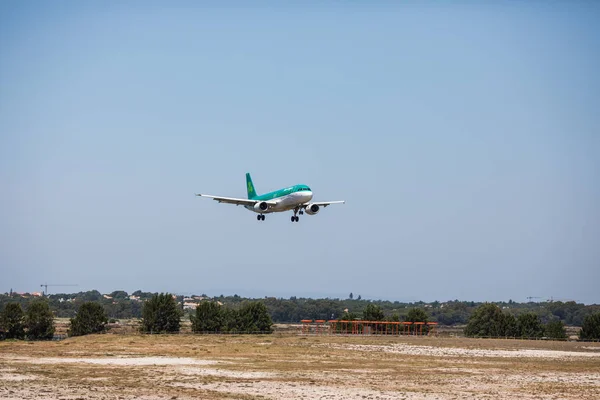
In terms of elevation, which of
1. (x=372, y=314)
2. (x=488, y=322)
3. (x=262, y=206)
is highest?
(x=262, y=206)

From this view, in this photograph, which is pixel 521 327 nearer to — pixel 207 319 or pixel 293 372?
pixel 207 319

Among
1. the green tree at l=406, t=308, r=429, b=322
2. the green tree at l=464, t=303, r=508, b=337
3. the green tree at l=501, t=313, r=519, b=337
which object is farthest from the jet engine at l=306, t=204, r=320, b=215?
the green tree at l=464, t=303, r=508, b=337

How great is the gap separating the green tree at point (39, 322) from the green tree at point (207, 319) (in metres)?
20.2

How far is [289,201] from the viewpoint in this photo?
8238 cm

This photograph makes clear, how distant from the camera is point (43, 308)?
11838 centimetres

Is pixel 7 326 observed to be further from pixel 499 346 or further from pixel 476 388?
pixel 476 388

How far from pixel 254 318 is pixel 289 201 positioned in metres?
47.4

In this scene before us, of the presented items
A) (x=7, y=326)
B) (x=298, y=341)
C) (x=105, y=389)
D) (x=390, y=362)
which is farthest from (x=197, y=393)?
(x=7, y=326)

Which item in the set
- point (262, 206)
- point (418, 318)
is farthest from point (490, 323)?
point (262, 206)

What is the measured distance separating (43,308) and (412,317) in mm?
54557

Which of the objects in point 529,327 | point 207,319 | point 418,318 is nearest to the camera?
point 207,319

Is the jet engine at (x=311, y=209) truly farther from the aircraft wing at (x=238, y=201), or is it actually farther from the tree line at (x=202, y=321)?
the tree line at (x=202, y=321)

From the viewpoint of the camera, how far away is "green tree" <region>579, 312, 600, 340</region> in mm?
116562

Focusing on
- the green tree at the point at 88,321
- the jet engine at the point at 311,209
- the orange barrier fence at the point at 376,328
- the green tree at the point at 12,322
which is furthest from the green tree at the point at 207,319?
the jet engine at the point at 311,209
